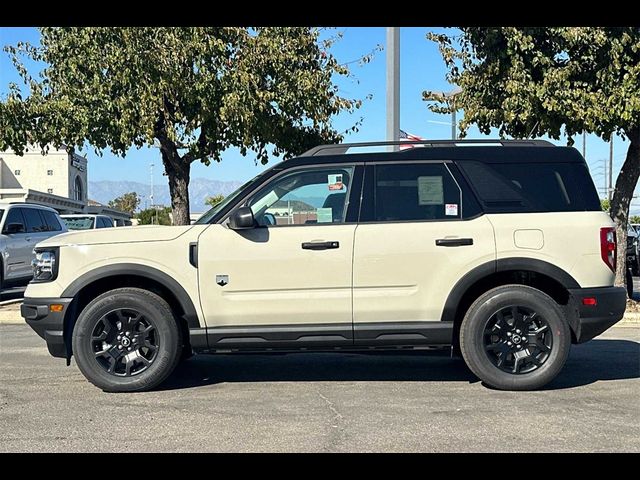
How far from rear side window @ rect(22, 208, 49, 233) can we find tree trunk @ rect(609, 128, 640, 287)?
10.7 m

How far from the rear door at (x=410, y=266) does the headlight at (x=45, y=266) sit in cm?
257

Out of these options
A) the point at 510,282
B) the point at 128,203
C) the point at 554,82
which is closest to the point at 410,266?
the point at 510,282

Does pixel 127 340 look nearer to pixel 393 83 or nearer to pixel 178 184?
pixel 393 83

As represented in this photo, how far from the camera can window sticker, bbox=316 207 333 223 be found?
573 centimetres

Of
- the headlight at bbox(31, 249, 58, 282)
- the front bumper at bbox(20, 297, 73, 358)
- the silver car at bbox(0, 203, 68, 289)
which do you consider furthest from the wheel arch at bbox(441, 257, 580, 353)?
the silver car at bbox(0, 203, 68, 289)

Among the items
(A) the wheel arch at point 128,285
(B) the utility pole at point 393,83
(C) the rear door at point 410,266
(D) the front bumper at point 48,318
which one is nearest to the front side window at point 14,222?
(B) the utility pole at point 393,83

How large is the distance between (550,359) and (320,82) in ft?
23.4

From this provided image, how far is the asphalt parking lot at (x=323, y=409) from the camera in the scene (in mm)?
4355

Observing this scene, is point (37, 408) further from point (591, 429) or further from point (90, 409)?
point (591, 429)

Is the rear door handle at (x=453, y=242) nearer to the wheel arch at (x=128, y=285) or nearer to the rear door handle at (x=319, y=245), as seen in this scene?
the rear door handle at (x=319, y=245)

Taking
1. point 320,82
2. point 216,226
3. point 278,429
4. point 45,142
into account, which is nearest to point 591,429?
point 278,429

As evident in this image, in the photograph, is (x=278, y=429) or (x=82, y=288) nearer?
(x=278, y=429)

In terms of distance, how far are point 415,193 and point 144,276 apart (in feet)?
7.93
